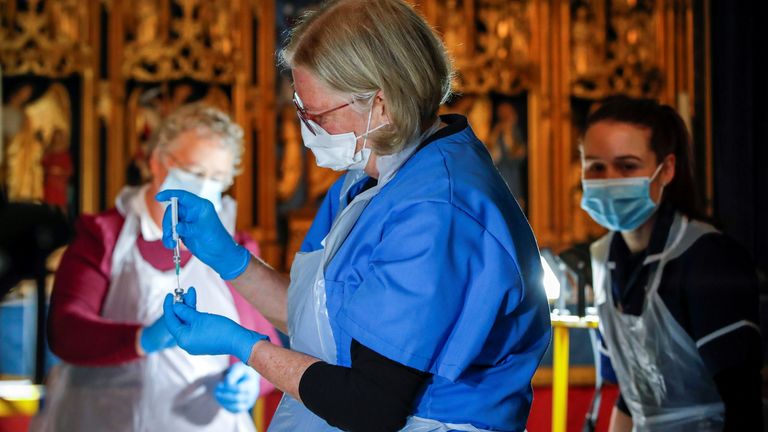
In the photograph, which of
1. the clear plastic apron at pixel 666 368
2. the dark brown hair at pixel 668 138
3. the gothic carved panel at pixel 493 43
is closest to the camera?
the clear plastic apron at pixel 666 368

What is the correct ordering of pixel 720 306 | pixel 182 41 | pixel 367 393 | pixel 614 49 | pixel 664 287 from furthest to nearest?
pixel 614 49
pixel 182 41
pixel 664 287
pixel 720 306
pixel 367 393

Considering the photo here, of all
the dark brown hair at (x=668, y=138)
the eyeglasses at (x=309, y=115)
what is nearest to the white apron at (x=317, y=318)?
the eyeglasses at (x=309, y=115)

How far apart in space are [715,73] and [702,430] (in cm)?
93

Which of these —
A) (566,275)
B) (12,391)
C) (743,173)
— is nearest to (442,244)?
(743,173)

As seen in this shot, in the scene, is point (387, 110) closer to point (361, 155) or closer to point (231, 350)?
point (361, 155)

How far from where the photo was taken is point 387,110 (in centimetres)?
148

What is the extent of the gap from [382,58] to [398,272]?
12.5 inches

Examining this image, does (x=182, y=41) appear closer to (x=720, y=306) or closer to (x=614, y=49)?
(x=614, y=49)

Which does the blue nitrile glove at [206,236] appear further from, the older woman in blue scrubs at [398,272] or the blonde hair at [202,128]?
the blonde hair at [202,128]

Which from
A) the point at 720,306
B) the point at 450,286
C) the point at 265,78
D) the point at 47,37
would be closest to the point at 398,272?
the point at 450,286

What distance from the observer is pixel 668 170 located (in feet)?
8.11

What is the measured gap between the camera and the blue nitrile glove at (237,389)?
2.64m

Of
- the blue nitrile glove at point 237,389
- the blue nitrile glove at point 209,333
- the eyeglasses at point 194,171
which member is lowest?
the blue nitrile glove at point 237,389

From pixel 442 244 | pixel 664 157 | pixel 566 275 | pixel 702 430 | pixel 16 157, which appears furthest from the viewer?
pixel 16 157
